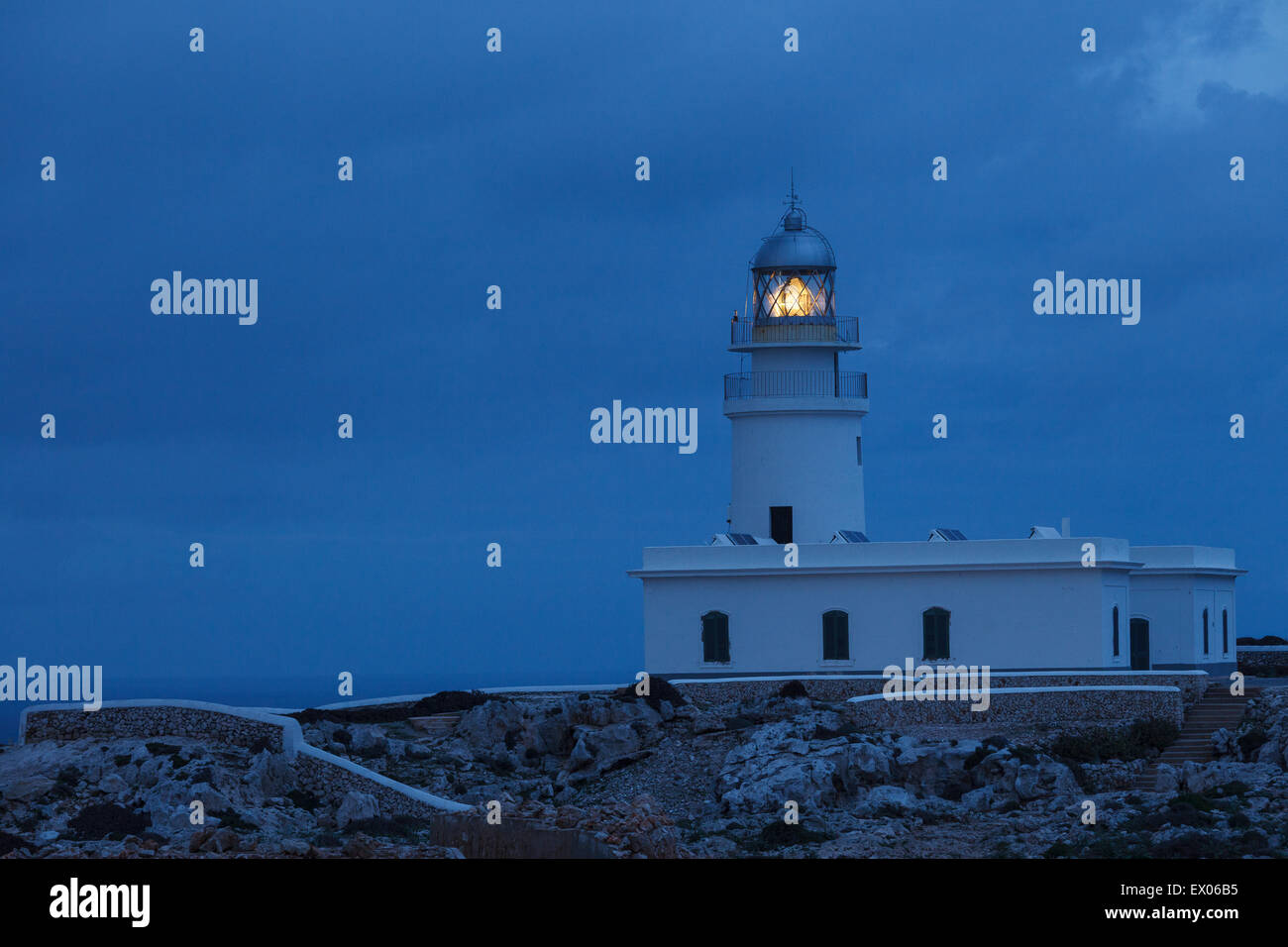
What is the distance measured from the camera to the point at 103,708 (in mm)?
33469

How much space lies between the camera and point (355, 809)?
28016mm

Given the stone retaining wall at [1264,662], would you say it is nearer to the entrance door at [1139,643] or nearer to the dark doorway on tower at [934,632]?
the entrance door at [1139,643]

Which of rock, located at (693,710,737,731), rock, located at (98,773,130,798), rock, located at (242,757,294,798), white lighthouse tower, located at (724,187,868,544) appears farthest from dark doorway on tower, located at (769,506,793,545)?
rock, located at (98,773,130,798)

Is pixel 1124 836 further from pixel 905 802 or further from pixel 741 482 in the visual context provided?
pixel 741 482

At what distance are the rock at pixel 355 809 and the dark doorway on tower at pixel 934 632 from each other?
12184mm

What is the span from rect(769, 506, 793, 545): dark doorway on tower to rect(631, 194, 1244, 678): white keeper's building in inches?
1.1

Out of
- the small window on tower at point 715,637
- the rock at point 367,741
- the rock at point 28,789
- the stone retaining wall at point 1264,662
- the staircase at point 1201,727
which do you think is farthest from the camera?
the stone retaining wall at point 1264,662

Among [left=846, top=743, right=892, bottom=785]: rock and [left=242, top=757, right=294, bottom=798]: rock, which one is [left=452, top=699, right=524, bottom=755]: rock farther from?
[left=846, top=743, right=892, bottom=785]: rock

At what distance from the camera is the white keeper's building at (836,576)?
35.4 meters

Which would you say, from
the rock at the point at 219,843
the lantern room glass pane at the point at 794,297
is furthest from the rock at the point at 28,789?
the lantern room glass pane at the point at 794,297

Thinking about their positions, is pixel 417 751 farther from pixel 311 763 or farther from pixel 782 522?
pixel 782 522

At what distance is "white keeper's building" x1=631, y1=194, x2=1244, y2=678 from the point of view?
116 feet
